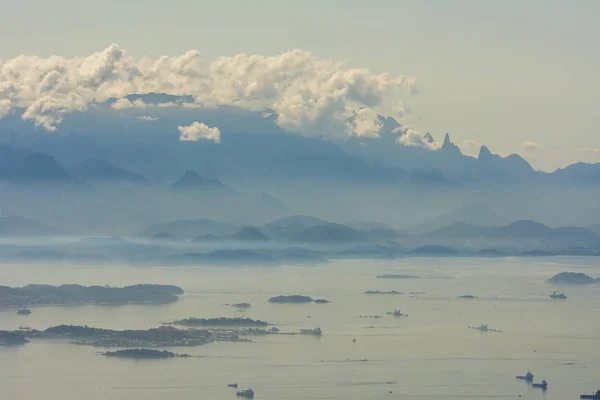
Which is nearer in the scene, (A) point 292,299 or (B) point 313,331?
(B) point 313,331

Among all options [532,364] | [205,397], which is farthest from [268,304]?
[205,397]

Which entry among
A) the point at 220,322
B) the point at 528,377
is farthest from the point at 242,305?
the point at 528,377

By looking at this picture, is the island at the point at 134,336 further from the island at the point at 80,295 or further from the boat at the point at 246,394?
the island at the point at 80,295

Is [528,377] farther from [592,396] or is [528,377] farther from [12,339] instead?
[12,339]

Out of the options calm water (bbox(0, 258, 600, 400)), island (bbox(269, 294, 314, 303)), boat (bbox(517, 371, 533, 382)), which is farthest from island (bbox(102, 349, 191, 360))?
island (bbox(269, 294, 314, 303))

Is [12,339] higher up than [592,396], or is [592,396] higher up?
[12,339]

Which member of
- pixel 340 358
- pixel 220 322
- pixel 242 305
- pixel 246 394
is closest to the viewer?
pixel 246 394
